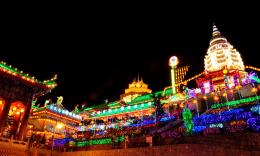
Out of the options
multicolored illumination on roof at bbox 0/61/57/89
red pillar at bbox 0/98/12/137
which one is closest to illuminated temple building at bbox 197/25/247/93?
multicolored illumination on roof at bbox 0/61/57/89

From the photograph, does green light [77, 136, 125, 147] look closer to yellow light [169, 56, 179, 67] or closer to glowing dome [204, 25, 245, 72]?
yellow light [169, 56, 179, 67]

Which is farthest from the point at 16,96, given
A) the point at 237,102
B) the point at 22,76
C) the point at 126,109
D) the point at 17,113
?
the point at 237,102

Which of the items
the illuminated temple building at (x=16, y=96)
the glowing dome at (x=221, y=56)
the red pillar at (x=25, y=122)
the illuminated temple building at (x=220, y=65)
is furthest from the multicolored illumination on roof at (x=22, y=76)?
the glowing dome at (x=221, y=56)

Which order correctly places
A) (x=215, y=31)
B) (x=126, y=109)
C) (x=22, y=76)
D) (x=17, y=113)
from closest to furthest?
(x=22, y=76), (x=17, y=113), (x=126, y=109), (x=215, y=31)

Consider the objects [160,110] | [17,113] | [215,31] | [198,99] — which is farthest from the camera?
[215,31]

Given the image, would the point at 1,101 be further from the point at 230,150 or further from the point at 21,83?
the point at 230,150

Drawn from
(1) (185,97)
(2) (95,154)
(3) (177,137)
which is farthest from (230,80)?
(2) (95,154)

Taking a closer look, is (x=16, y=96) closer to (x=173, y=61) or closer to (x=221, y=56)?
(x=173, y=61)

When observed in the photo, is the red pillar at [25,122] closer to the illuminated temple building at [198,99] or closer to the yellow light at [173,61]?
the illuminated temple building at [198,99]

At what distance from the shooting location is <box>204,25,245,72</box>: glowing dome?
51.2 metres

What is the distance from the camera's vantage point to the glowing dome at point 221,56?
168ft

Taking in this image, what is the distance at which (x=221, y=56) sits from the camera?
5328 cm

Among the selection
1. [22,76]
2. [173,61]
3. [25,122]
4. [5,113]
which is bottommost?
[25,122]

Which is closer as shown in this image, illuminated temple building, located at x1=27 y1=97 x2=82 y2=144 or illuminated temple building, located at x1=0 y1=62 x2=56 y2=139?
illuminated temple building, located at x1=0 y1=62 x2=56 y2=139
